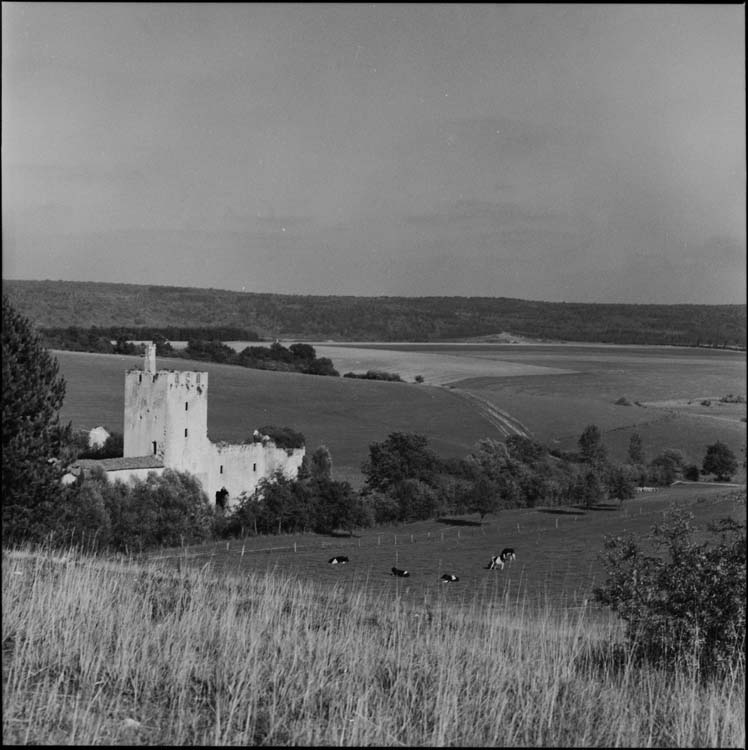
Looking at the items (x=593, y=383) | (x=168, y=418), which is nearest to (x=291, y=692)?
(x=168, y=418)

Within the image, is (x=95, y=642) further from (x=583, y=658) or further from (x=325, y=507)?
(x=325, y=507)

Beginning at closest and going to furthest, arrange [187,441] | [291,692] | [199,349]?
[291,692], [187,441], [199,349]

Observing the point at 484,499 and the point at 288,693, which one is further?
the point at 484,499

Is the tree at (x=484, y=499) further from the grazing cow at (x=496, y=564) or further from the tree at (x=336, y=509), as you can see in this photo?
the grazing cow at (x=496, y=564)

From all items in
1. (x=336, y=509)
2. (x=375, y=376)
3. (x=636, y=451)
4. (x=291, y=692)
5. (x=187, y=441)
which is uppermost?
(x=375, y=376)

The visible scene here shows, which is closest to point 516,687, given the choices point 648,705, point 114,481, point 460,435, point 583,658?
point 648,705

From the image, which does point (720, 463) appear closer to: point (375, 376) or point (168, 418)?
point (168, 418)

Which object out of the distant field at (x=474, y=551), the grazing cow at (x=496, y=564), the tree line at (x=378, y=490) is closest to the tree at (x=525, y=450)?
the tree line at (x=378, y=490)
